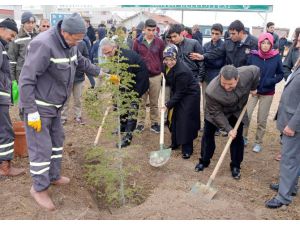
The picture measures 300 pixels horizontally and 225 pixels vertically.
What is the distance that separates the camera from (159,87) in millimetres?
6438

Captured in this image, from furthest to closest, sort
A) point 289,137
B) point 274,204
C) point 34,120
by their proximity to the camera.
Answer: point 274,204 → point 289,137 → point 34,120

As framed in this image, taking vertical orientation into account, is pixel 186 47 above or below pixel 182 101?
above

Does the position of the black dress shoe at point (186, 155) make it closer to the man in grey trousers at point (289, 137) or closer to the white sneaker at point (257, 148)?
the white sneaker at point (257, 148)

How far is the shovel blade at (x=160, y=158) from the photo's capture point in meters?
5.16

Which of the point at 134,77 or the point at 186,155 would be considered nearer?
the point at 186,155

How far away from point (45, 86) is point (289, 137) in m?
2.75

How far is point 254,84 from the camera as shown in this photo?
15.5ft

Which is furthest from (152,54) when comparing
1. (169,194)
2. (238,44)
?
(169,194)

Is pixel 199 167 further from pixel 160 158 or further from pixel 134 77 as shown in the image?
pixel 134 77

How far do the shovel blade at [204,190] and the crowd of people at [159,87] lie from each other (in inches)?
27.2

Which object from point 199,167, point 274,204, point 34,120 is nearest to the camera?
point 34,120

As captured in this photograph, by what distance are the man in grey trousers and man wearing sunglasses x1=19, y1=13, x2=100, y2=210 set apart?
7.74 feet

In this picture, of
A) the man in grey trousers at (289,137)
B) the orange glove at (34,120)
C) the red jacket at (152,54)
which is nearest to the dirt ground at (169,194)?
the man in grey trousers at (289,137)

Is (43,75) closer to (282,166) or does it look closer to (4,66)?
(4,66)
